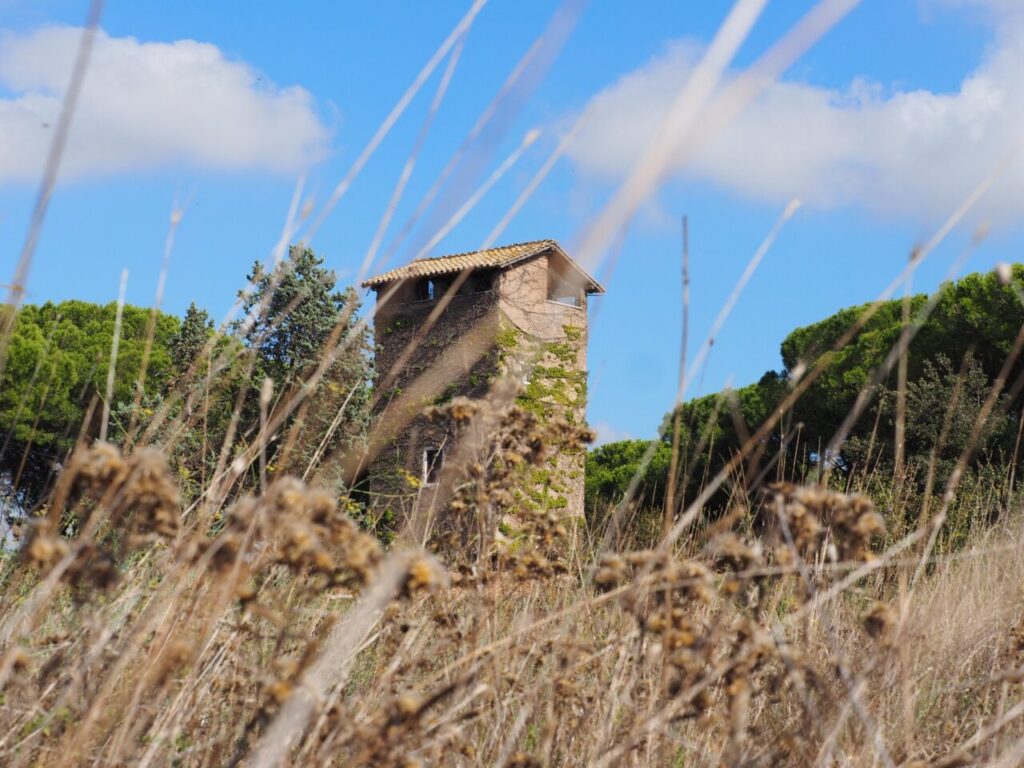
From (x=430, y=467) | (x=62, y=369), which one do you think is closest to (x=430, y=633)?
(x=430, y=467)

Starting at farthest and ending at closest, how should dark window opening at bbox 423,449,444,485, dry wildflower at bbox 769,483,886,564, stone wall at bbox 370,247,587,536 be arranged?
1. stone wall at bbox 370,247,587,536
2. dark window opening at bbox 423,449,444,485
3. dry wildflower at bbox 769,483,886,564

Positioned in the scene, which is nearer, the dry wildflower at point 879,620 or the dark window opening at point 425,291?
the dry wildflower at point 879,620

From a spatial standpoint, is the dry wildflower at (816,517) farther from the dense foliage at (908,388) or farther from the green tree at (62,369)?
the green tree at (62,369)

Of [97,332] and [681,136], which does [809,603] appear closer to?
[681,136]

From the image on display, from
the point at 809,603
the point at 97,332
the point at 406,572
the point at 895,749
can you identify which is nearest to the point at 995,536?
the point at 895,749

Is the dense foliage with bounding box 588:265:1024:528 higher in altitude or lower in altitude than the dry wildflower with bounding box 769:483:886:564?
higher

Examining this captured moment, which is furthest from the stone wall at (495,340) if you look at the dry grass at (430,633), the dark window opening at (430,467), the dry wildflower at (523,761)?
the dry wildflower at (523,761)

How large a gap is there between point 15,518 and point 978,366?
14883mm

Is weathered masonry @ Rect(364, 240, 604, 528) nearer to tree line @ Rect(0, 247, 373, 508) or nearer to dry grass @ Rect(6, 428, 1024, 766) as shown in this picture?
tree line @ Rect(0, 247, 373, 508)

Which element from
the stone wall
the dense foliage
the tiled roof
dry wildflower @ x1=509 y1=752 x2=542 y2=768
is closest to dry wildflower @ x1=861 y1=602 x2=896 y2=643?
dry wildflower @ x1=509 y1=752 x2=542 y2=768

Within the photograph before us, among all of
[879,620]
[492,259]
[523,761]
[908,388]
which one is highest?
[492,259]

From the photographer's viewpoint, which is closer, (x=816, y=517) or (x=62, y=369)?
(x=816, y=517)

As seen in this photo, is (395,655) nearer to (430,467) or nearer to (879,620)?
(879,620)

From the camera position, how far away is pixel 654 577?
151cm
